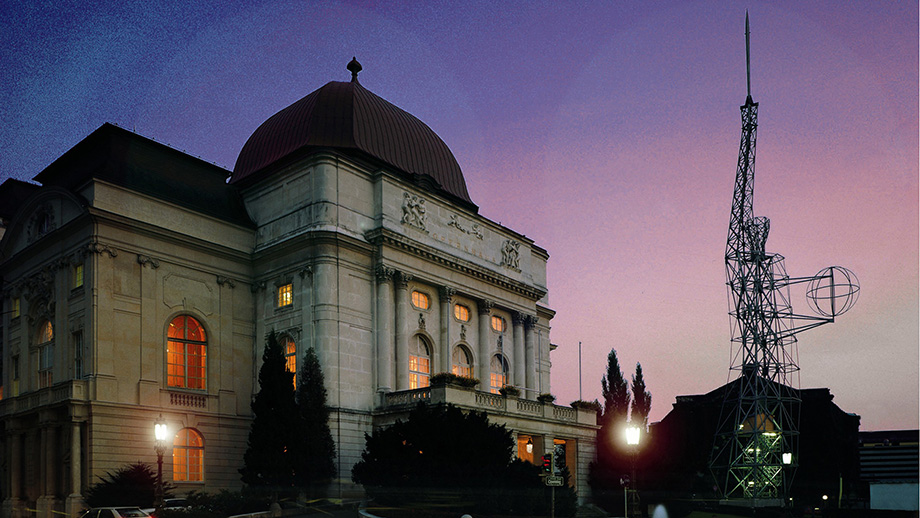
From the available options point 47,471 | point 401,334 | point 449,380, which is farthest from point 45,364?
point 449,380

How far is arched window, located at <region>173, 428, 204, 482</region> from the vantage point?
45250mm

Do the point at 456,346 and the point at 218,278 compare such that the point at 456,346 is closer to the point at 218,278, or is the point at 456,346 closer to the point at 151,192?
the point at 218,278

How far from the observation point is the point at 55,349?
153 feet

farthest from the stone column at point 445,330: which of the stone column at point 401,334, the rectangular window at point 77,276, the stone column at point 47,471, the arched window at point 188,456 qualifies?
the stone column at point 47,471

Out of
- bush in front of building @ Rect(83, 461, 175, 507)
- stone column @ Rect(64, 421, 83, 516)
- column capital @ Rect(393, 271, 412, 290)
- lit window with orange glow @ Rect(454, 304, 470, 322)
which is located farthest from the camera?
lit window with orange glow @ Rect(454, 304, 470, 322)

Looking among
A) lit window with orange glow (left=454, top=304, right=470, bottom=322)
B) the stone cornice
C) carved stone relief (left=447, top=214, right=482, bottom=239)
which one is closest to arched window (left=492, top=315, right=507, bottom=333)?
the stone cornice

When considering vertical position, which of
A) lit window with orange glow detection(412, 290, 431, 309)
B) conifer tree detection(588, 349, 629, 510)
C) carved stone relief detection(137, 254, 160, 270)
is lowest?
conifer tree detection(588, 349, 629, 510)

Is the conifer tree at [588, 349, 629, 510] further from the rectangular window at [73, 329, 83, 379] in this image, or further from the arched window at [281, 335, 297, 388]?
the rectangular window at [73, 329, 83, 379]

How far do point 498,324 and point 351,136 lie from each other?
16.2m

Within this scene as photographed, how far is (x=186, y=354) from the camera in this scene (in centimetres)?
4775

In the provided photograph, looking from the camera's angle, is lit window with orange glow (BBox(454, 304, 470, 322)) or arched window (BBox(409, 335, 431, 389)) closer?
arched window (BBox(409, 335, 431, 389))

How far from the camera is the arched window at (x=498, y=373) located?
58.8 metres

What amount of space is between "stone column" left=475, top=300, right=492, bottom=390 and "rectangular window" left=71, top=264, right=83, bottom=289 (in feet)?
80.4

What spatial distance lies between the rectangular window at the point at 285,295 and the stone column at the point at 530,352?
18.8m
